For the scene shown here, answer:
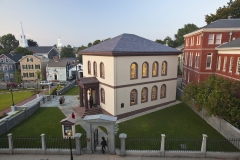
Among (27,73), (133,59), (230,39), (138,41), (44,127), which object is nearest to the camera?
(44,127)

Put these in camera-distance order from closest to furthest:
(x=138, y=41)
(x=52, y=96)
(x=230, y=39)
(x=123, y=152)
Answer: (x=123, y=152)
(x=138, y=41)
(x=230, y=39)
(x=52, y=96)

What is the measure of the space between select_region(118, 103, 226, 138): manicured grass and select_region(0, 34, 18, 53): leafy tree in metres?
96.9

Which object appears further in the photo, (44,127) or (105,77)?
(105,77)

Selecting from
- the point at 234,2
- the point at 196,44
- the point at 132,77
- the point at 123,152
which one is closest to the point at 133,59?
the point at 132,77

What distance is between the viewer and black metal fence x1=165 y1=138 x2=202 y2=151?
12852 mm

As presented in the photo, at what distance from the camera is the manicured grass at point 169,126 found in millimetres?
15250

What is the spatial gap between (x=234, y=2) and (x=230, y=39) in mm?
20350

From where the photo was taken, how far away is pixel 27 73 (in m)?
49.8

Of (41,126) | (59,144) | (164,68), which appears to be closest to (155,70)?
(164,68)

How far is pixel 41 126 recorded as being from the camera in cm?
1756

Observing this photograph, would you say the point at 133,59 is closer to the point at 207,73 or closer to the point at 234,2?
the point at 207,73

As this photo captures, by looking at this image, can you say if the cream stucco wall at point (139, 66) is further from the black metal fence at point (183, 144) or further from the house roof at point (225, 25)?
the black metal fence at point (183, 144)

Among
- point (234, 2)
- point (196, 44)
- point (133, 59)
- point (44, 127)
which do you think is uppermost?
point (234, 2)

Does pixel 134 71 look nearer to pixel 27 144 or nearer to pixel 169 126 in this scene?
pixel 169 126
